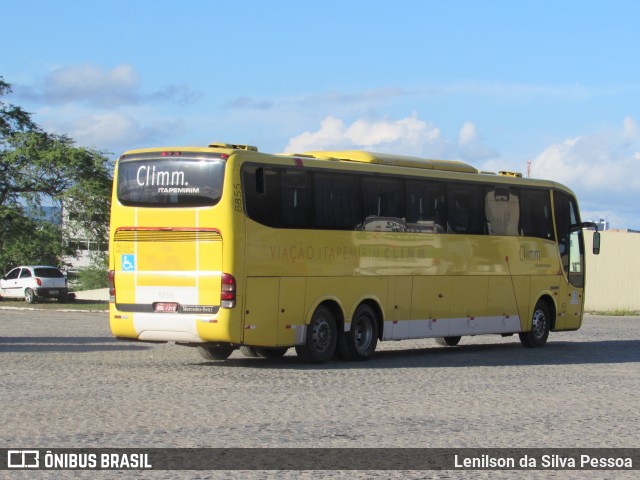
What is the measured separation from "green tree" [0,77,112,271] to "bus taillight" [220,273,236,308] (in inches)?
1647

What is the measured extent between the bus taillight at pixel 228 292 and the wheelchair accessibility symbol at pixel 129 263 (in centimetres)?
178

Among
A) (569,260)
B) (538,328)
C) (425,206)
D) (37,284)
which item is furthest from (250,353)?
(37,284)

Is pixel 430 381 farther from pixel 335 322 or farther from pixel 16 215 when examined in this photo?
pixel 16 215

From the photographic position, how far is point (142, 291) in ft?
65.7

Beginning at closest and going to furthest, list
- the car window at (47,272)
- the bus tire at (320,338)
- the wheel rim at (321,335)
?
1. the bus tire at (320,338)
2. the wheel rim at (321,335)
3. the car window at (47,272)

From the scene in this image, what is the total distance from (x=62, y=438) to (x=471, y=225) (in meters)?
14.7

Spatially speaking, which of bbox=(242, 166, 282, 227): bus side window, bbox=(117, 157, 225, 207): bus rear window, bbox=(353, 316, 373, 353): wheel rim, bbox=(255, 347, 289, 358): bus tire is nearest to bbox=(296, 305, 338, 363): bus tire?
bbox=(353, 316, 373, 353): wheel rim

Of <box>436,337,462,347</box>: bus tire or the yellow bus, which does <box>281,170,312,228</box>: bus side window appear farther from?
<box>436,337,462,347</box>: bus tire

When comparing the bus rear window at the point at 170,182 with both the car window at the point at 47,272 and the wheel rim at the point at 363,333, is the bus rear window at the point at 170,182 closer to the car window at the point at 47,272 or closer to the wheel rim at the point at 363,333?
the wheel rim at the point at 363,333

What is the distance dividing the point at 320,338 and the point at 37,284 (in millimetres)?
40363

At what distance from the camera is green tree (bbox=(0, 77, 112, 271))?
2386 inches

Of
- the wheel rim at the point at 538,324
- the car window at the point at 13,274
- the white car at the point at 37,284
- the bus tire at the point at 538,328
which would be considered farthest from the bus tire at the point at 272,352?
the car window at the point at 13,274

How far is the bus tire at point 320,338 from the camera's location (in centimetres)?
2083

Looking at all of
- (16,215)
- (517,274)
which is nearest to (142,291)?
(517,274)
